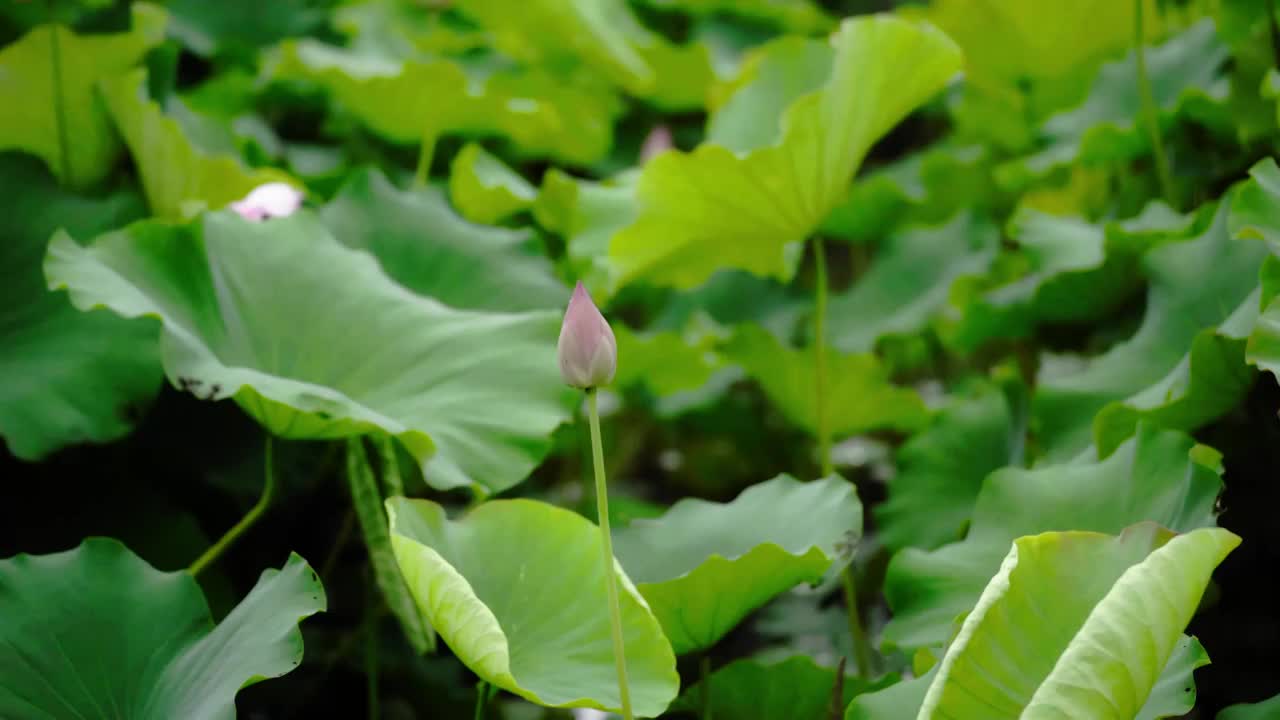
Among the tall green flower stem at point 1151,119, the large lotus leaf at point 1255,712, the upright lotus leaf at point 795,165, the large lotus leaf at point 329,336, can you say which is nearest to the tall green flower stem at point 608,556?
the large lotus leaf at point 329,336

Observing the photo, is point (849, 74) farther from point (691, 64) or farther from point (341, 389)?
point (691, 64)

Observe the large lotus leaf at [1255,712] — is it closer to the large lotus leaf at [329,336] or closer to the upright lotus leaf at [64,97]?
the large lotus leaf at [329,336]

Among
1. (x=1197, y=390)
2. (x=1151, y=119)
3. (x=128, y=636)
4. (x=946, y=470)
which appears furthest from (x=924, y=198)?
(x=128, y=636)

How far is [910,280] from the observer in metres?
1.65

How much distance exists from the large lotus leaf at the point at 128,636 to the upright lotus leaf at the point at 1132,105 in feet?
3.56

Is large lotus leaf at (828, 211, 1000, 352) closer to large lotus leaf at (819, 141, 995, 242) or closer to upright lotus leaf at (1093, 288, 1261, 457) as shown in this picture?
large lotus leaf at (819, 141, 995, 242)

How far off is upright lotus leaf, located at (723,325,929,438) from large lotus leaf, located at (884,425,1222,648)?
46 cm

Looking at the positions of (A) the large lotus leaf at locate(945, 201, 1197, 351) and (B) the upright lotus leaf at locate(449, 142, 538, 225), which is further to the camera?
(B) the upright lotus leaf at locate(449, 142, 538, 225)

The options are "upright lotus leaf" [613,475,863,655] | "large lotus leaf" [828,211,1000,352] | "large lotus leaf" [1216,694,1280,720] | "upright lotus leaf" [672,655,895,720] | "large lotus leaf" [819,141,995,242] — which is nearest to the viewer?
"large lotus leaf" [1216,694,1280,720]

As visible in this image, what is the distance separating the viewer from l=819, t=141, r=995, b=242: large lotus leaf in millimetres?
1734

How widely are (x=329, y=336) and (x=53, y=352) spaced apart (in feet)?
0.85

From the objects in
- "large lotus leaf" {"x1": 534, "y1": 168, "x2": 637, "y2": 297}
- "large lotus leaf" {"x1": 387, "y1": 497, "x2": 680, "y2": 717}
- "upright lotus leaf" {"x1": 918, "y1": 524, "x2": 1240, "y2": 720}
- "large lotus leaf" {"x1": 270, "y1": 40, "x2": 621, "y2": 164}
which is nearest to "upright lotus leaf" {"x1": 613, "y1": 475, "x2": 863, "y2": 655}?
"large lotus leaf" {"x1": 387, "y1": 497, "x2": 680, "y2": 717}

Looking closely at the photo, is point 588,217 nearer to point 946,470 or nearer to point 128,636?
point 946,470

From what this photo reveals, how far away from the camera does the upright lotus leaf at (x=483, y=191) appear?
4.53 ft
